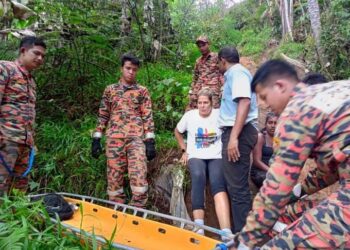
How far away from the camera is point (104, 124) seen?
479cm

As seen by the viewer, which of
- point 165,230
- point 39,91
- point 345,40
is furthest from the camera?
point 345,40

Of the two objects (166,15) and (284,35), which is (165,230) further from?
(284,35)

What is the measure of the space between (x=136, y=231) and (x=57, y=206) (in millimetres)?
888

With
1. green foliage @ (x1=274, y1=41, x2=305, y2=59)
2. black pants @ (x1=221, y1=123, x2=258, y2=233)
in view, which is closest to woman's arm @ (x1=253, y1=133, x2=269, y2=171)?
black pants @ (x1=221, y1=123, x2=258, y2=233)

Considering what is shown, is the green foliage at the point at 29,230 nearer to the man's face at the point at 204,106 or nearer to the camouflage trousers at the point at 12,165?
the camouflage trousers at the point at 12,165

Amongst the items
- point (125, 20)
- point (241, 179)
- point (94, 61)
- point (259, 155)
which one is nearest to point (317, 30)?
point (125, 20)

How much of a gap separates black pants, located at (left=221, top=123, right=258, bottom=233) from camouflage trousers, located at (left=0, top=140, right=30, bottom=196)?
2.14 metres

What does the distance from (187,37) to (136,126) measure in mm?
5990

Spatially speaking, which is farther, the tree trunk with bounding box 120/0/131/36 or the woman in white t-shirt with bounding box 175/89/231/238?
the tree trunk with bounding box 120/0/131/36

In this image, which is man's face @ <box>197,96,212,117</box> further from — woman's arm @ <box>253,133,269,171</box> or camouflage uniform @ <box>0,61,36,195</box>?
camouflage uniform @ <box>0,61,36,195</box>

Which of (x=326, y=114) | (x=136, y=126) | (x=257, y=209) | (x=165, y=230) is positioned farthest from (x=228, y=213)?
(x=326, y=114)

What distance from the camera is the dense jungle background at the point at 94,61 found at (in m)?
5.27

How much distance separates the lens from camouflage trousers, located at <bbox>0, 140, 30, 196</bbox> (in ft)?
12.1

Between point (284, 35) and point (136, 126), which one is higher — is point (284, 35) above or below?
above
